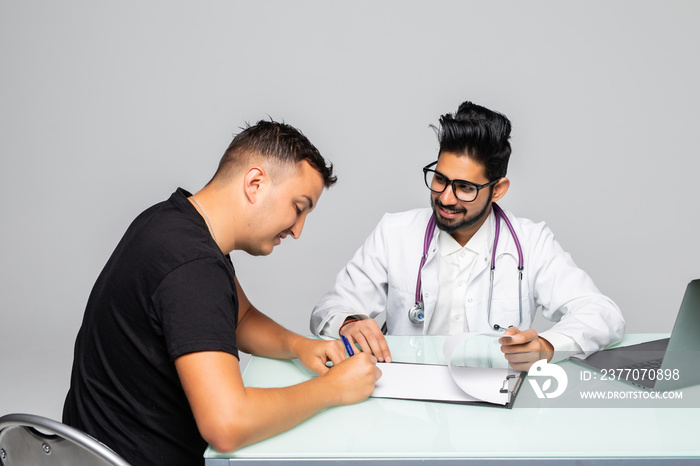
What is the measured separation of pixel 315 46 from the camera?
3799mm

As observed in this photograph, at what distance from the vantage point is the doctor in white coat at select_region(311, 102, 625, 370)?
2.40m

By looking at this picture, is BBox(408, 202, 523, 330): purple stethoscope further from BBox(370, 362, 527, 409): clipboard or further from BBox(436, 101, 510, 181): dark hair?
BBox(370, 362, 527, 409): clipboard

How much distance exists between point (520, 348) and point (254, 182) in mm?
792

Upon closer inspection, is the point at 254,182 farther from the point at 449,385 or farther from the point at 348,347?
the point at 449,385

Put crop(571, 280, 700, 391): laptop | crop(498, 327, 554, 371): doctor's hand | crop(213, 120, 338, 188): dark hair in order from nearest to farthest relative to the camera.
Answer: crop(571, 280, 700, 391): laptop
crop(213, 120, 338, 188): dark hair
crop(498, 327, 554, 371): doctor's hand

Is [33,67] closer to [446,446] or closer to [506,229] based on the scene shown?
[506,229]

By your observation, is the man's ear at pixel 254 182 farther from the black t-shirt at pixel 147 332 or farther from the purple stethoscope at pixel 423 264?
the purple stethoscope at pixel 423 264

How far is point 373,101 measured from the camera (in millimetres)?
3787

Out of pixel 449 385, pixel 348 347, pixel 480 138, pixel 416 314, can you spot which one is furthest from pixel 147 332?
pixel 480 138

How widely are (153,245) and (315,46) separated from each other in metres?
2.56

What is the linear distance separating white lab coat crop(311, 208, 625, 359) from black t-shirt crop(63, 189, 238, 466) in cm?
74

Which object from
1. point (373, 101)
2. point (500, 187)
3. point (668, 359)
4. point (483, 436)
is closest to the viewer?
point (483, 436)

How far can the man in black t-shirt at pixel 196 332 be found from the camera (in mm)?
1329

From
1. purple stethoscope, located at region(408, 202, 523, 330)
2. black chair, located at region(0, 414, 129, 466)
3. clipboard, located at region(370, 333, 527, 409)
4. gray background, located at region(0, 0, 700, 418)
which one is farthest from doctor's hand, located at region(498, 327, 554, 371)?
gray background, located at region(0, 0, 700, 418)
